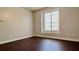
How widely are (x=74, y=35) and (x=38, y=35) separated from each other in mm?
649

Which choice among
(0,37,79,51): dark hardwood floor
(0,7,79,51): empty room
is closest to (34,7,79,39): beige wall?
Result: (0,7,79,51): empty room

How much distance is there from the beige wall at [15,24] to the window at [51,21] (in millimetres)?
298

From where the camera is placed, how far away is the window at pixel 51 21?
1449mm

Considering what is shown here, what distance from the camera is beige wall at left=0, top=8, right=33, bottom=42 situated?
4.40ft

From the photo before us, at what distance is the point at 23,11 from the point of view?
1.33m

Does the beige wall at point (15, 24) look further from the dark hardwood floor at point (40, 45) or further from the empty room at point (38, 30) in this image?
the dark hardwood floor at point (40, 45)

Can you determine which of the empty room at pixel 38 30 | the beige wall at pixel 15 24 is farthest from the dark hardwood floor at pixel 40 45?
the beige wall at pixel 15 24

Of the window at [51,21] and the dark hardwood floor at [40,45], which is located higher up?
the window at [51,21]

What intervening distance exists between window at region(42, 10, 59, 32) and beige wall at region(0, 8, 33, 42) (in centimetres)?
30

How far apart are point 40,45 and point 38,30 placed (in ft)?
0.91

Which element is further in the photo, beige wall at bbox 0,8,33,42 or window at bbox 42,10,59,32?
window at bbox 42,10,59,32

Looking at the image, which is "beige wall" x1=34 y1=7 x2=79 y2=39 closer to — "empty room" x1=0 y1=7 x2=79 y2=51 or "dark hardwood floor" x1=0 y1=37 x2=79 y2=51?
"empty room" x1=0 y1=7 x2=79 y2=51
